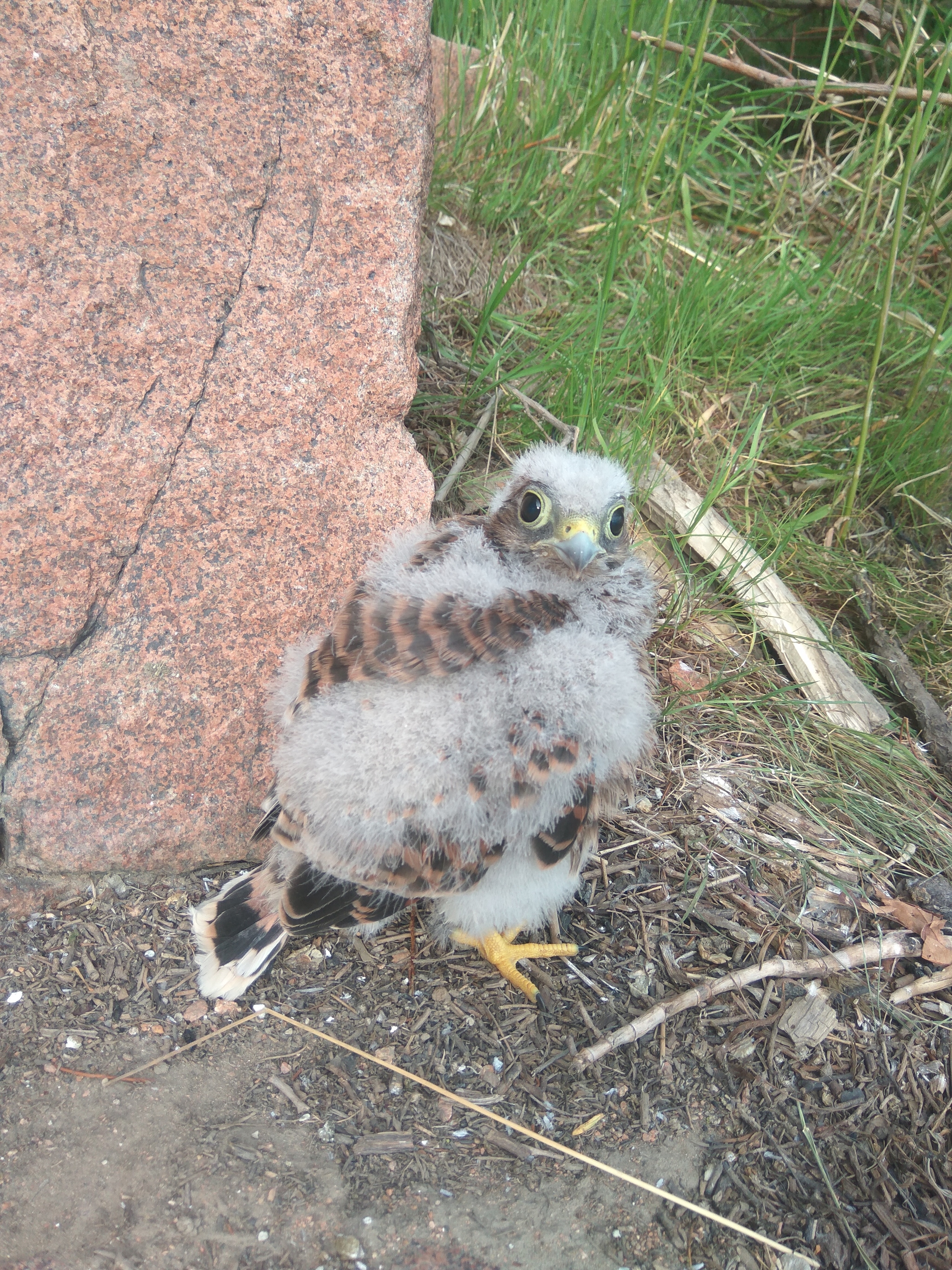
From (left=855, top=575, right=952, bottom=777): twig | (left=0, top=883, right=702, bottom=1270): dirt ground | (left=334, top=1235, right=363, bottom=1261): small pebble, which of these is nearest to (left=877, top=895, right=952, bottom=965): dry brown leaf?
(left=855, top=575, right=952, bottom=777): twig

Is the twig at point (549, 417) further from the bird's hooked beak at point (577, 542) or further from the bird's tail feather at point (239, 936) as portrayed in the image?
the bird's tail feather at point (239, 936)

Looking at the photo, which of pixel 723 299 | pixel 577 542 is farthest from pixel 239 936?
pixel 723 299

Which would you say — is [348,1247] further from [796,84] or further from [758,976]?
[796,84]

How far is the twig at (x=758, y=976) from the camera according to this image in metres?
2.22

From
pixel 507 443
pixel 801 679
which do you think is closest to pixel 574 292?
pixel 507 443

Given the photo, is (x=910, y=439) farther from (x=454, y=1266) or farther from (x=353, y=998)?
Result: (x=454, y=1266)

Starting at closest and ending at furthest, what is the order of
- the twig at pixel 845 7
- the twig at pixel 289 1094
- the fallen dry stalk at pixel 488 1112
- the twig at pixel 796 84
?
the fallen dry stalk at pixel 488 1112 → the twig at pixel 289 1094 → the twig at pixel 796 84 → the twig at pixel 845 7

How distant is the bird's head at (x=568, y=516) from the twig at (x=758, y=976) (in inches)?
41.0

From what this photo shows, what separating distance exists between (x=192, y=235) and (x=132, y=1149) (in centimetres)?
201

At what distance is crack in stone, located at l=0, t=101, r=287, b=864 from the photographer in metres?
2.33

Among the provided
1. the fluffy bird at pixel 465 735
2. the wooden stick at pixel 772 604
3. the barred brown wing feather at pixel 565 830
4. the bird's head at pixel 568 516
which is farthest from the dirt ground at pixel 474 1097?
the bird's head at pixel 568 516

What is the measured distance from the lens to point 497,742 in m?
1.97

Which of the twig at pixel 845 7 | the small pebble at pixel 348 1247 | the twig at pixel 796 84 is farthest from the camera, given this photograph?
the twig at pixel 845 7

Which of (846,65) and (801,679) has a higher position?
(846,65)
